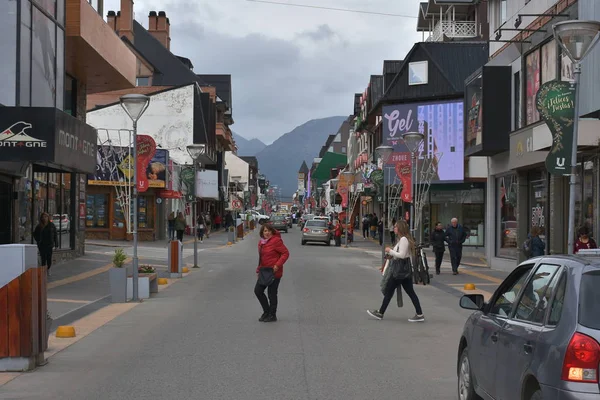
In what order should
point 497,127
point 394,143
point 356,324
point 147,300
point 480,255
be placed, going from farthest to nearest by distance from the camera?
point 394,143 → point 480,255 → point 497,127 → point 147,300 → point 356,324

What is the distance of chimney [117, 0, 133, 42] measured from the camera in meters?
59.2

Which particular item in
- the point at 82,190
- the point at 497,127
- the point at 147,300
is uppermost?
the point at 497,127

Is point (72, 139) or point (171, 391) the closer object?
point (171, 391)

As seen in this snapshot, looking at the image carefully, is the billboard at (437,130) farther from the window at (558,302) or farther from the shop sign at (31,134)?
the window at (558,302)

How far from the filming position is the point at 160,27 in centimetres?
7188

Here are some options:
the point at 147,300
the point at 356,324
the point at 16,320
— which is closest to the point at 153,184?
the point at 147,300

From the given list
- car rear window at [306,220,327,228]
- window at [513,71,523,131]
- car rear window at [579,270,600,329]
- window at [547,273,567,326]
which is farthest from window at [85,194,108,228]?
car rear window at [579,270,600,329]

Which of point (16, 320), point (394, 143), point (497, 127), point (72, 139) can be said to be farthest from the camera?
point (394, 143)

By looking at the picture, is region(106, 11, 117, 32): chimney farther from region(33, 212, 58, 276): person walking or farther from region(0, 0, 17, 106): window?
region(0, 0, 17, 106): window

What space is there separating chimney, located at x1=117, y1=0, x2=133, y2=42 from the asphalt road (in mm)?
45672

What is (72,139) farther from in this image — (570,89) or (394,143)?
(394,143)

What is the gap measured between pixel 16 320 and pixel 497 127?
1912cm

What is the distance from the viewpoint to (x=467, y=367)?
696cm

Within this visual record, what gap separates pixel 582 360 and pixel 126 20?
59057 mm
